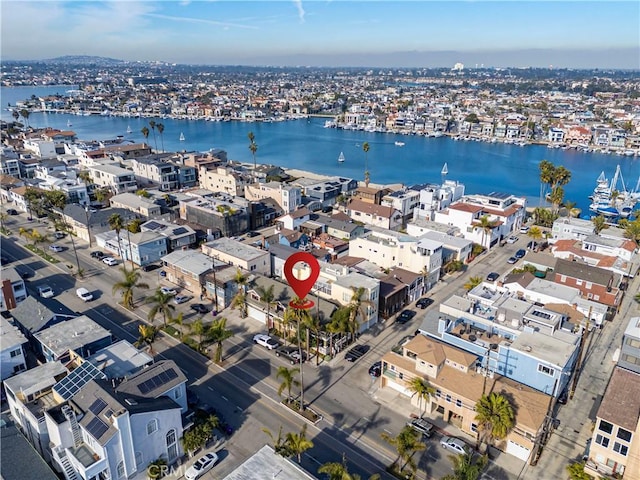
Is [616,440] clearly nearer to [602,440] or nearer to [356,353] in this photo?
[602,440]

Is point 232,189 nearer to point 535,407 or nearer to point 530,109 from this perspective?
point 535,407

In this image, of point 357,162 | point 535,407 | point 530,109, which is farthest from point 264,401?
point 530,109

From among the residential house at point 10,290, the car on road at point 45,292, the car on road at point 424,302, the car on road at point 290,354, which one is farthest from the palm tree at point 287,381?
the car on road at point 45,292

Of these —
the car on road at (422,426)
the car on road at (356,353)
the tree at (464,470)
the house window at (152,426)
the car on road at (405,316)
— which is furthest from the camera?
the car on road at (405,316)

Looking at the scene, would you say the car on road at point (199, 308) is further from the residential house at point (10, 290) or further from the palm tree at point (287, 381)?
the residential house at point (10, 290)

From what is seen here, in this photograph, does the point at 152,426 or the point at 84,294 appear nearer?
the point at 152,426

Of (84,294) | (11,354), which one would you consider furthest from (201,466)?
(84,294)

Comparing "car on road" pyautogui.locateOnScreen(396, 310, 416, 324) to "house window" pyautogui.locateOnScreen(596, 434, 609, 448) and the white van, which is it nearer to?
"house window" pyautogui.locateOnScreen(596, 434, 609, 448)
